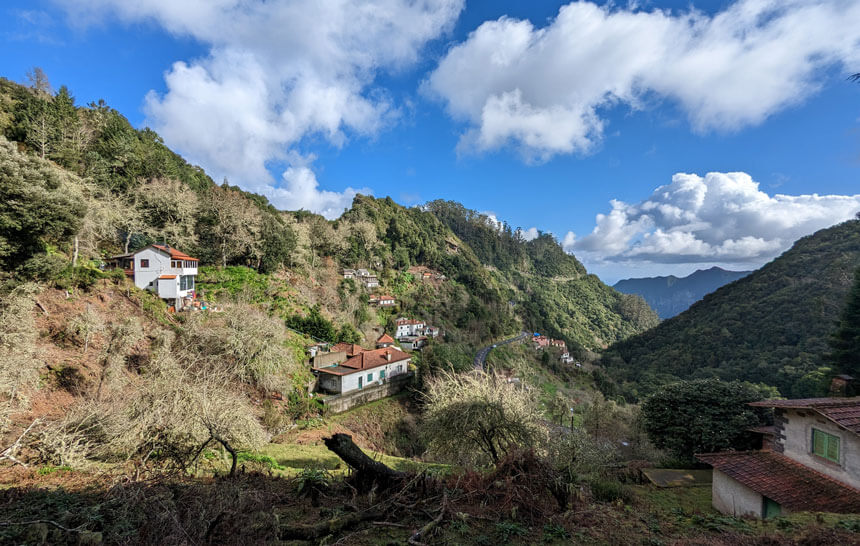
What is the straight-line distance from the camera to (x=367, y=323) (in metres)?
39.8

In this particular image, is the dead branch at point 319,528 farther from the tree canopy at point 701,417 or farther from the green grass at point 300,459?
the tree canopy at point 701,417

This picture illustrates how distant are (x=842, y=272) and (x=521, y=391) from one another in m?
67.9

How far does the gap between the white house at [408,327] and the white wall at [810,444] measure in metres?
37.3

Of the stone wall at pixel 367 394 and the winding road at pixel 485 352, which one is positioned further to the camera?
the winding road at pixel 485 352

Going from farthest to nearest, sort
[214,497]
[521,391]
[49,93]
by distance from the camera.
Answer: [49,93], [521,391], [214,497]

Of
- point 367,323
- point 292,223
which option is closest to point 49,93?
point 292,223

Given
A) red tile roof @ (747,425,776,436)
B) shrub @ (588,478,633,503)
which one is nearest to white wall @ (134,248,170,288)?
shrub @ (588,478,633,503)

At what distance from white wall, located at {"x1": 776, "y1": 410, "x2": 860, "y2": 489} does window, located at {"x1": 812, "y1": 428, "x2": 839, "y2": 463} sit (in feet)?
0.31

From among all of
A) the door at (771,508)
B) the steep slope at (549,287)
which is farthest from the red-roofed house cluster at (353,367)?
the steep slope at (549,287)

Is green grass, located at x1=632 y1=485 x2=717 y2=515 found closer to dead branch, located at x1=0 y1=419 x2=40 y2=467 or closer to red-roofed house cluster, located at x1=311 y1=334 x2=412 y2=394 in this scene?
dead branch, located at x1=0 y1=419 x2=40 y2=467

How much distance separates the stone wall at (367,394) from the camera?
22.3 metres

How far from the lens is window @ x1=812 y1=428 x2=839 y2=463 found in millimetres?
9484

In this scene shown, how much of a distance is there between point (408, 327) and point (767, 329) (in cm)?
5423

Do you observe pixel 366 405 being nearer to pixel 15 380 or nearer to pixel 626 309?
pixel 15 380
